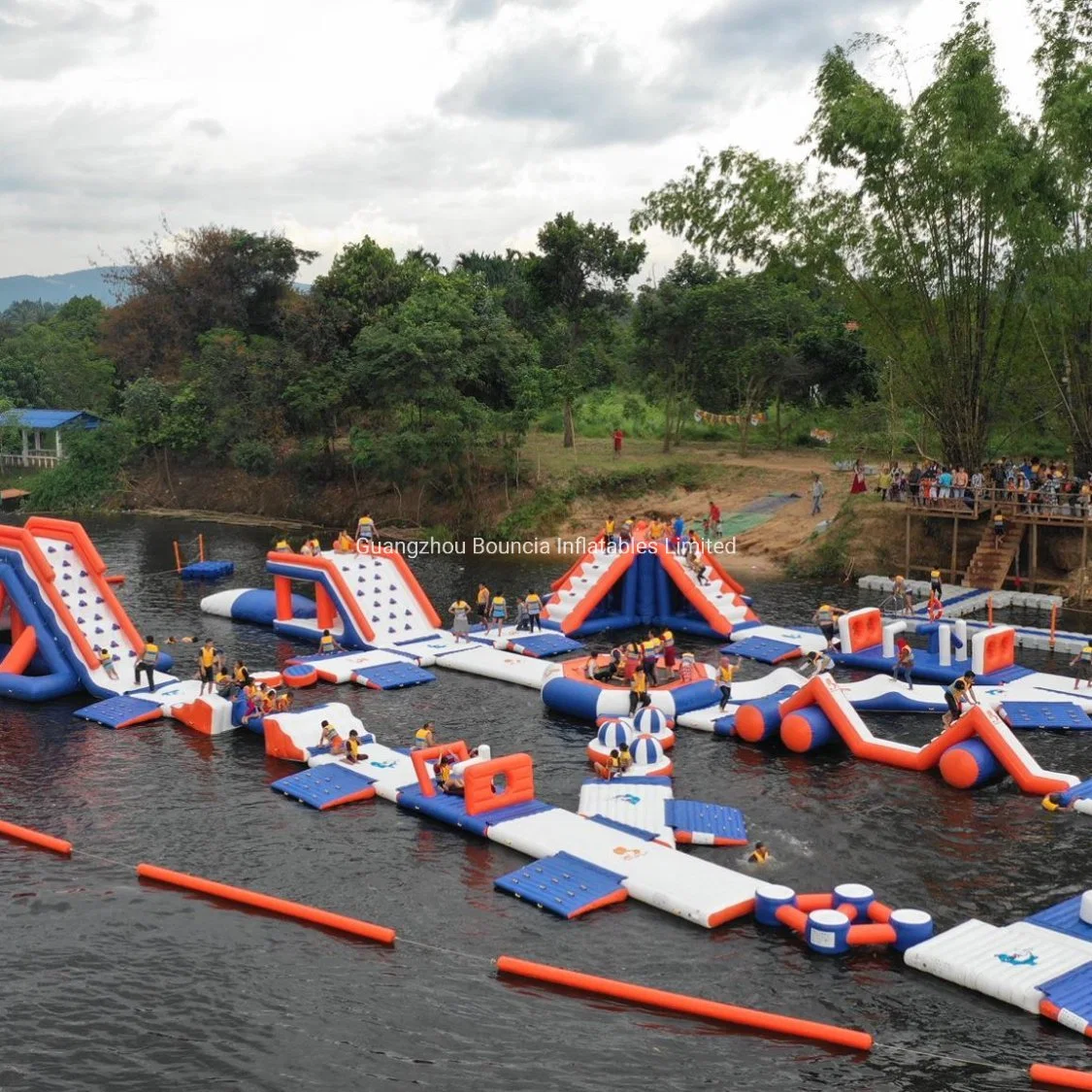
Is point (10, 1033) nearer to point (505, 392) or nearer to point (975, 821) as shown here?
point (975, 821)

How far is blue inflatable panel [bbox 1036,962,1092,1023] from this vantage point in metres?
14.8

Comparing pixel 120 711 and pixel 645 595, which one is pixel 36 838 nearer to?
pixel 120 711

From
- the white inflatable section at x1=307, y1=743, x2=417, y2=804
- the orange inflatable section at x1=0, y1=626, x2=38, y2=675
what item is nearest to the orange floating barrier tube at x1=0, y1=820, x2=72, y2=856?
the white inflatable section at x1=307, y1=743, x2=417, y2=804

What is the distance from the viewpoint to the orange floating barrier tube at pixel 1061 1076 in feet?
44.2

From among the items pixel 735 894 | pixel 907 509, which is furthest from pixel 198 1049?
pixel 907 509

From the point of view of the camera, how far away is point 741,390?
2467 inches

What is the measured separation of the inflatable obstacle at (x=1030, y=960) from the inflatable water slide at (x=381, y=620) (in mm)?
15730

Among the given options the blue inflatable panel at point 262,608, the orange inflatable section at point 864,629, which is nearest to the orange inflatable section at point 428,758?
the orange inflatable section at point 864,629

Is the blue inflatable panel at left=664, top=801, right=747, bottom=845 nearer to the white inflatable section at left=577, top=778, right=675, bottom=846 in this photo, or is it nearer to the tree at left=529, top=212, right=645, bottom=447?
the white inflatable section at left=577, top=778, right=675, bottom=846

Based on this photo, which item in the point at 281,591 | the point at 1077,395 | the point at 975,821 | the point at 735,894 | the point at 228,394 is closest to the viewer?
the point at 735,894

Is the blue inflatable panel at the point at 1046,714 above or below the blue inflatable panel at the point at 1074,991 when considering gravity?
above

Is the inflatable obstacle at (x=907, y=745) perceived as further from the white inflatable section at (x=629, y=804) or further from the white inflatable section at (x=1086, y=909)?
the white inflatable section at (x=1086, y=909)

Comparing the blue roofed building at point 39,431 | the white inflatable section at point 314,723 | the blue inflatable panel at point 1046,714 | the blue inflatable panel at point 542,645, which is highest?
the blue roofed building at point 39,431

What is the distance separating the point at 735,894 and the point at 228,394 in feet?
180
